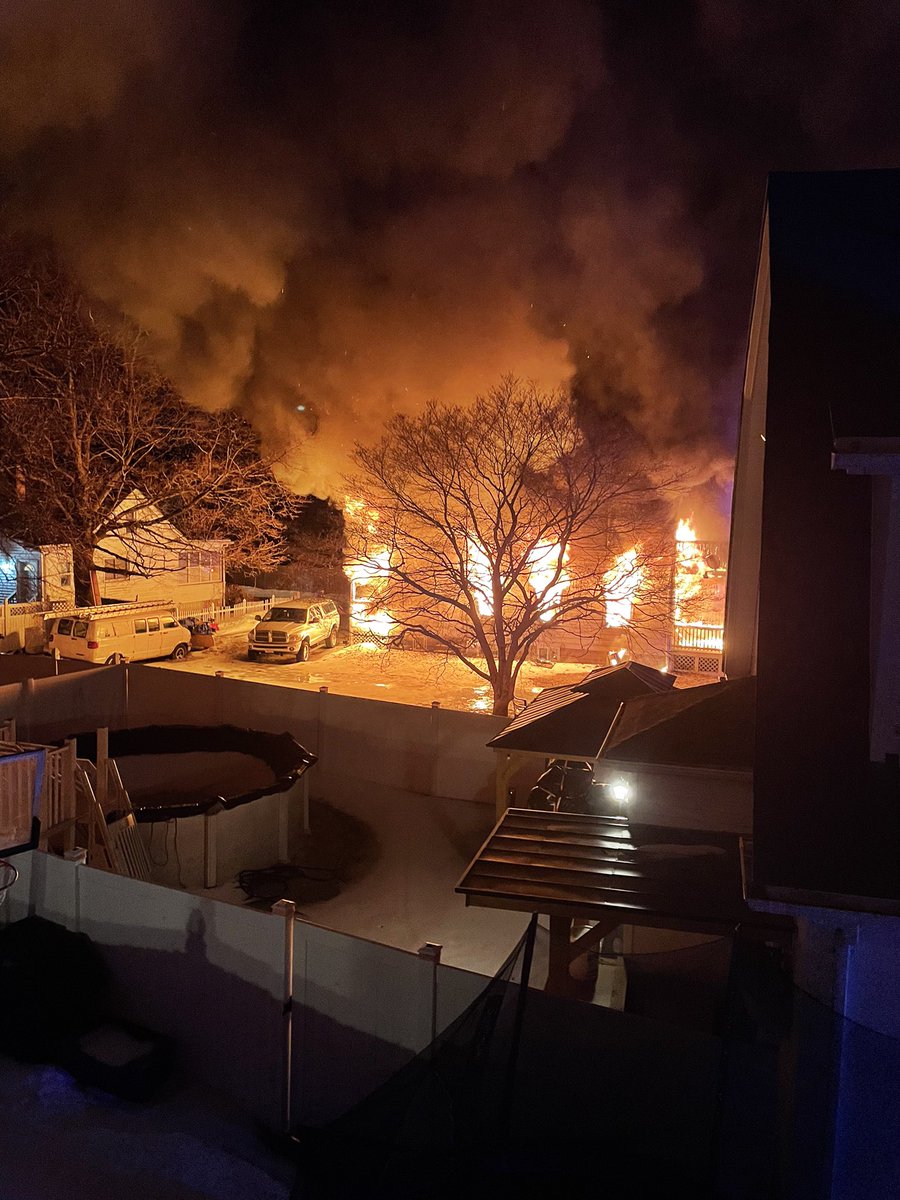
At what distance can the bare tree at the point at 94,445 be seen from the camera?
674 inches

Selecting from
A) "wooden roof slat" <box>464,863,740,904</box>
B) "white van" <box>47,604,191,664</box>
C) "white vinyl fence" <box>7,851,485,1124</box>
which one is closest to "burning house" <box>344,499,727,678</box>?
"white van" <box>47,604,191,664</box>

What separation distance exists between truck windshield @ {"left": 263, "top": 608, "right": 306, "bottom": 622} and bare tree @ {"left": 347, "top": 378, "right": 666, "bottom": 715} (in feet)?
22.3

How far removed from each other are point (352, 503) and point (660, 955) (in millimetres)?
13355

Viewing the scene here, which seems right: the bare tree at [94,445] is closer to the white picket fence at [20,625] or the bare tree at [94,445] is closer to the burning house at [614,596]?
the white picket fence at [20,625]

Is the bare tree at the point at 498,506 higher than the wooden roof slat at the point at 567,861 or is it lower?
higher

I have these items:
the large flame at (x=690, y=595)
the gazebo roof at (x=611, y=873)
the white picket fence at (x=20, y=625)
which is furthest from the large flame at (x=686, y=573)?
the white picket fence at (x=20, y=625)

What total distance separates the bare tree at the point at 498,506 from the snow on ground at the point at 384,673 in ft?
9.60

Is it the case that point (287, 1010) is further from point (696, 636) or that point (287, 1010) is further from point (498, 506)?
point (696, 636)

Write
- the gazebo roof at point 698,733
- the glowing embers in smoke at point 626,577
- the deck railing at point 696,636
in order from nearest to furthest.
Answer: the gazebo roof at point 698,733 → the glowing embers in smoke at point 626,577 → the deck railing at point 696,636

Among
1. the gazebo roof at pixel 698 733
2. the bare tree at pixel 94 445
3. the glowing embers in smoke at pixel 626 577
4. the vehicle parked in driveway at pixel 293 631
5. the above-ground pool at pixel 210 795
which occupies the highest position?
the bare tree at pixel 94 445

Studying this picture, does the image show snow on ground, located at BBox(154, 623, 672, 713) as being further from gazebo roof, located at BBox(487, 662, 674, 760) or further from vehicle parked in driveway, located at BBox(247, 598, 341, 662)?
gazebo roof, located at BBox(487, 662, 674, 760)

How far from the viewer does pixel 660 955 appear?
414 cm

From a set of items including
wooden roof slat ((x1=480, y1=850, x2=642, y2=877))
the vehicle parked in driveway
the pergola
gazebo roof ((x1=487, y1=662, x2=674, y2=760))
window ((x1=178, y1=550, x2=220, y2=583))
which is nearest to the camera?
the pergola

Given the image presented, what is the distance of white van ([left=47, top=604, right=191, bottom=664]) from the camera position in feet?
58.8
